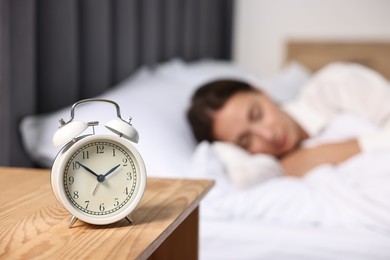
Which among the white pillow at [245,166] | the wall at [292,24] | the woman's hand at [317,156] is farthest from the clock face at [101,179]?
the wall at [292,24]

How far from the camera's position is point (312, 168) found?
137cm

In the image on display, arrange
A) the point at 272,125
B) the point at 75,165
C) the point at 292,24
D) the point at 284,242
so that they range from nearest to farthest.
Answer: the point at 75,165 < the point at 284,242 < the point at 272,125 < the point at 292,24

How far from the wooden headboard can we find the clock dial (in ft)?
7.76

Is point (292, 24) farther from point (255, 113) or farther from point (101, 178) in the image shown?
point (101, 178)

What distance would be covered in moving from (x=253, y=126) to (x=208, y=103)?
5.4 inches

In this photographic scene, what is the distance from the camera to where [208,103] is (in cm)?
149

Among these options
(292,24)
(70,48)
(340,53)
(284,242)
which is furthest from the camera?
(292,24)

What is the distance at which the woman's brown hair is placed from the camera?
1.46 metres

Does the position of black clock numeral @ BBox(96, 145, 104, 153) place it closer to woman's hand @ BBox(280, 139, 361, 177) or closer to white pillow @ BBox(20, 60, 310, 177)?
white pillow @ BBox(20, 60, 310, 177)

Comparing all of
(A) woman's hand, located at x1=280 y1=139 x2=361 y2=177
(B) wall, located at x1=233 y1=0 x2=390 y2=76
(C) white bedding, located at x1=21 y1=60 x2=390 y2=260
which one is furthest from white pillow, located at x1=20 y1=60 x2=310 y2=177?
(B) wall, located at x1=233 y1=0 x2=390 y2=76

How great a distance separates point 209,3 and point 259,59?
2.03 feet

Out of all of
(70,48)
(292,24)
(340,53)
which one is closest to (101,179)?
(70,48)

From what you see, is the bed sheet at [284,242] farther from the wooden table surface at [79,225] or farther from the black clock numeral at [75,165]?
the black clock numeral at [75,165]

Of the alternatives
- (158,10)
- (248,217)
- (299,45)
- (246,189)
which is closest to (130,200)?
(248,217)
